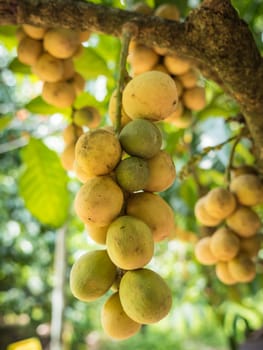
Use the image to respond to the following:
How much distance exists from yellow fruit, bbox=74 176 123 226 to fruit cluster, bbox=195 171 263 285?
1.66 ft

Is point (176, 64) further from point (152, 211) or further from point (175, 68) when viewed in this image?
point (152, 211)

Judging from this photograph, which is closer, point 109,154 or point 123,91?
point 109,154

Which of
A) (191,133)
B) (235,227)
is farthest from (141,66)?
(191,133)

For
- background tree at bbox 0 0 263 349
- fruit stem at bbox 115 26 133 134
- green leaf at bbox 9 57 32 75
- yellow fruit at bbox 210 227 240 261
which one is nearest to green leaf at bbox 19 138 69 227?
background tree at bbox 0 0 263 349

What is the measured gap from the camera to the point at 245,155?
1.46m

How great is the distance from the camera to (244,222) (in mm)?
1016

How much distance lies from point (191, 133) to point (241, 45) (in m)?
1.04

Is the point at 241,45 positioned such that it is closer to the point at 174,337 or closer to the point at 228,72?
the point at 228,72

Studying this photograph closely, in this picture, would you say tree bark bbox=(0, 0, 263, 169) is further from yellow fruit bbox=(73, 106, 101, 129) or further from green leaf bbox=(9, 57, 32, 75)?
green leaf bbox=(9, 57, 32, 75)

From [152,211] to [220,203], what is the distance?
465mm

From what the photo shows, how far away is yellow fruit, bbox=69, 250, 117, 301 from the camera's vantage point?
56cm

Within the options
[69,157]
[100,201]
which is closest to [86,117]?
[69,157]

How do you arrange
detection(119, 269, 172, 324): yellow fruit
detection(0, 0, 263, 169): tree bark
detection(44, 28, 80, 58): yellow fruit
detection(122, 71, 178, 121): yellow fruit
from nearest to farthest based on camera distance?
detection(119, 269, 172, 324): yellow fruit
detection(122, 71, 178, 121): yellow fruit
detection(0, 0, 263, 169): tree bark
detection(44, 28, 80, 58): yellow fruit

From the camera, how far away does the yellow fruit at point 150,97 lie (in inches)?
24.8
